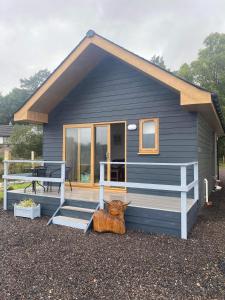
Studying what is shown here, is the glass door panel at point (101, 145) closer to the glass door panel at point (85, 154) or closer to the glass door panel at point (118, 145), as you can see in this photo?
the glass door panel at point (85, 154)

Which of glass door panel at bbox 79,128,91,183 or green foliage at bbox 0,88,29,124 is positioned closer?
glass door panel at bbox 79,128,91,183

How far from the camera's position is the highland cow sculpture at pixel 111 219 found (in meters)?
4.48

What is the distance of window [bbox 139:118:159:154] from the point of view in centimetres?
612

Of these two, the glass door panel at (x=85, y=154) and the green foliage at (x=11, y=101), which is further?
the green foliage at (x=11, y=101)

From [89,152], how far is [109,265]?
4.15 m

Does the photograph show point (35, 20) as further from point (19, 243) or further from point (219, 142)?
point (219, 142)

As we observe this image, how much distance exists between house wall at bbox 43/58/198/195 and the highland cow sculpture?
187 centimetres

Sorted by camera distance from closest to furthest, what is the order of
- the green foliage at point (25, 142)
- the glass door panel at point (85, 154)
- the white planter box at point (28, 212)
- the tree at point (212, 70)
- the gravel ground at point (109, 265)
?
1. the gravel ground at point (109, 265)
2. the white planter box at point (28, 212)
3. the glass door panel at point (85, 154)
4. the tree at point (212, 70)
5. the green foliage at point (25, 142)

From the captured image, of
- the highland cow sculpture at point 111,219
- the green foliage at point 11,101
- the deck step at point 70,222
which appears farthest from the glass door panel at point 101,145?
the green foliage at point 11,101

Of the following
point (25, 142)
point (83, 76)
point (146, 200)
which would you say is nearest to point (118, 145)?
point (83, 76)

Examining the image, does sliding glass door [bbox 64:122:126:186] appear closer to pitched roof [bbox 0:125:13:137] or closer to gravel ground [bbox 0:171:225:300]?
gravel ground [bbox 0:171:225:300]

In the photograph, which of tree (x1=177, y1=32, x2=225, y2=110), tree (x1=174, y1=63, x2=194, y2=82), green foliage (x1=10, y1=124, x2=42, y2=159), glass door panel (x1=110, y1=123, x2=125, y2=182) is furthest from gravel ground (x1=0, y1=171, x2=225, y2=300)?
tree (x1=174, y1=63, x2=194, y2=82)

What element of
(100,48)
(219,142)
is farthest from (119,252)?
(219,142)

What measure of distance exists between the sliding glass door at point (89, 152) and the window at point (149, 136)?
69 centimetres
